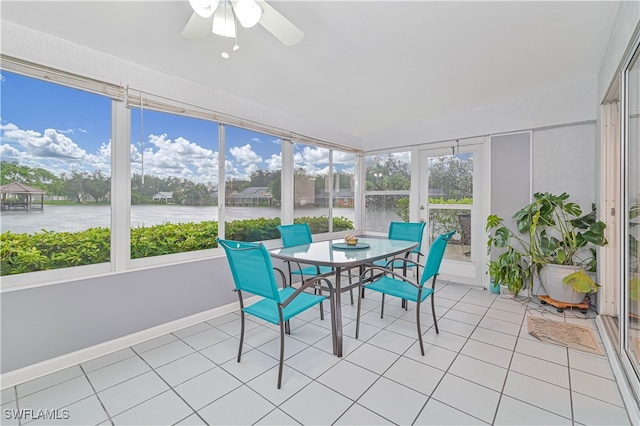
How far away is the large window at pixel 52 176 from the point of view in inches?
76.2

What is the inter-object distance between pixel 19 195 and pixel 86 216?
39 cm

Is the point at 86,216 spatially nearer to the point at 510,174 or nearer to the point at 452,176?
the point at 452,176

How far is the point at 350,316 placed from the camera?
297 cm

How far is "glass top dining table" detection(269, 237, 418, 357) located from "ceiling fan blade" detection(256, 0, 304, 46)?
1525 millimetres

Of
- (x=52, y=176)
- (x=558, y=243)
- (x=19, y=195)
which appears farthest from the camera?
(x=558, y=243)

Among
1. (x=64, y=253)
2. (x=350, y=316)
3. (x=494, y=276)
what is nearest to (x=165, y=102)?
(x=64, y=253)

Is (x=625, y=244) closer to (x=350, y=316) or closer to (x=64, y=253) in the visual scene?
(x=350, y=316)

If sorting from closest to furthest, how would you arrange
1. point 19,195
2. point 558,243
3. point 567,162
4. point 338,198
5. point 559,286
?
point 19,195
point 559,286
point 558,243
point 567,162
point 338,198

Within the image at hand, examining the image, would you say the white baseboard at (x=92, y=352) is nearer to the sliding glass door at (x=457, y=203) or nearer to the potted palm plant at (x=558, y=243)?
the sliding glass door at (x=457, y=203)

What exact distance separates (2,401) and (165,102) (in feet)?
7.79

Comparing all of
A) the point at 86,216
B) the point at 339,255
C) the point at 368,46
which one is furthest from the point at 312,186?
the point at 86,216

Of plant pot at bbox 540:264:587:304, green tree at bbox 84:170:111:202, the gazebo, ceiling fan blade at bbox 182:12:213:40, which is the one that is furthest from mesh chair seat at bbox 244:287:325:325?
plant pot at bbox 540:264:587:304

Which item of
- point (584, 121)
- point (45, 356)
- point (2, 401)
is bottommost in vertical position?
point (2, 401)

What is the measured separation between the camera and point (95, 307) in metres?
2.18
